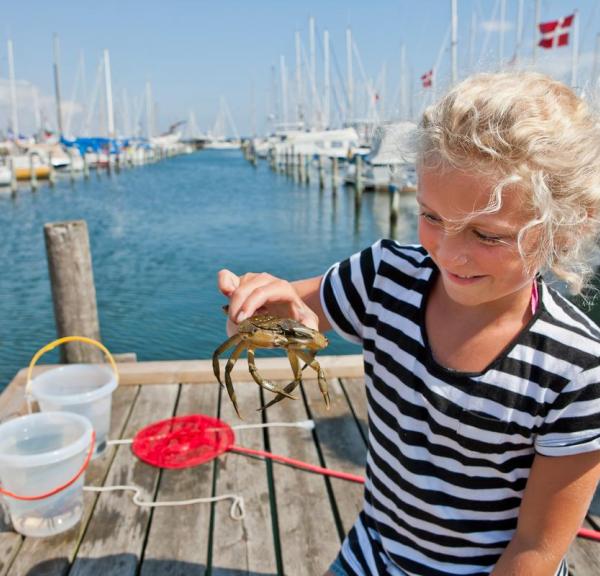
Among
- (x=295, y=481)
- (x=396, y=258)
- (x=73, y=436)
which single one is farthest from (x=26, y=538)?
(x=396, y=258)

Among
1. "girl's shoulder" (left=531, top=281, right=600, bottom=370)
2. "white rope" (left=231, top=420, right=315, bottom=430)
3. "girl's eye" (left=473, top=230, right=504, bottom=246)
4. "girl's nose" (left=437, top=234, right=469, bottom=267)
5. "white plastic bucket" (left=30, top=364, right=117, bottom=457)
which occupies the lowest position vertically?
"white rope" (left=231, top=420, right=315, bottom=430)

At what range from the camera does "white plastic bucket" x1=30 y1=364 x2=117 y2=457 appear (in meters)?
3.10

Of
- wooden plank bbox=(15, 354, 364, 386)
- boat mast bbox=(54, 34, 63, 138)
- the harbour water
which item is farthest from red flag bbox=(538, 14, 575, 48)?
boat mast bbox=(54, 34, 63, 138)

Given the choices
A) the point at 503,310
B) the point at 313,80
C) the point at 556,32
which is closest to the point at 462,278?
the point at 503,310

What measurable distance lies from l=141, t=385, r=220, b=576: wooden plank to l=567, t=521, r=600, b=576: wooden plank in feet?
4.89

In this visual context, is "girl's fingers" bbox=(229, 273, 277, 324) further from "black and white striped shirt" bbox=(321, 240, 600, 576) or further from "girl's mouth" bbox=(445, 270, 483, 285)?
"girl's mouth" bbox=(445, 270, 483, 285)

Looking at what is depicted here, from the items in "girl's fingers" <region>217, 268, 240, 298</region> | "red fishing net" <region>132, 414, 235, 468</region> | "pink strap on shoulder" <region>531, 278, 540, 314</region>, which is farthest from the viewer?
"red fishing net" <region>132, 414, 235, 468</region>

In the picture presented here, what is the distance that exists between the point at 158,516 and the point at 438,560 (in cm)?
152

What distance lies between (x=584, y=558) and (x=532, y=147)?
6.41 ft

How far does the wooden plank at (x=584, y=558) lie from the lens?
2291mm

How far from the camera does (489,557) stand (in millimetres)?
1530

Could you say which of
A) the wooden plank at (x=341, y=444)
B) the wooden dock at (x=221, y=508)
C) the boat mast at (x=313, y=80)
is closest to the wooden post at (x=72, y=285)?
the wooden dock at (x=221, y=508)

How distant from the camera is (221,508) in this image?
271cm

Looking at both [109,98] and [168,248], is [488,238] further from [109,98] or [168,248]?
[109,98]
